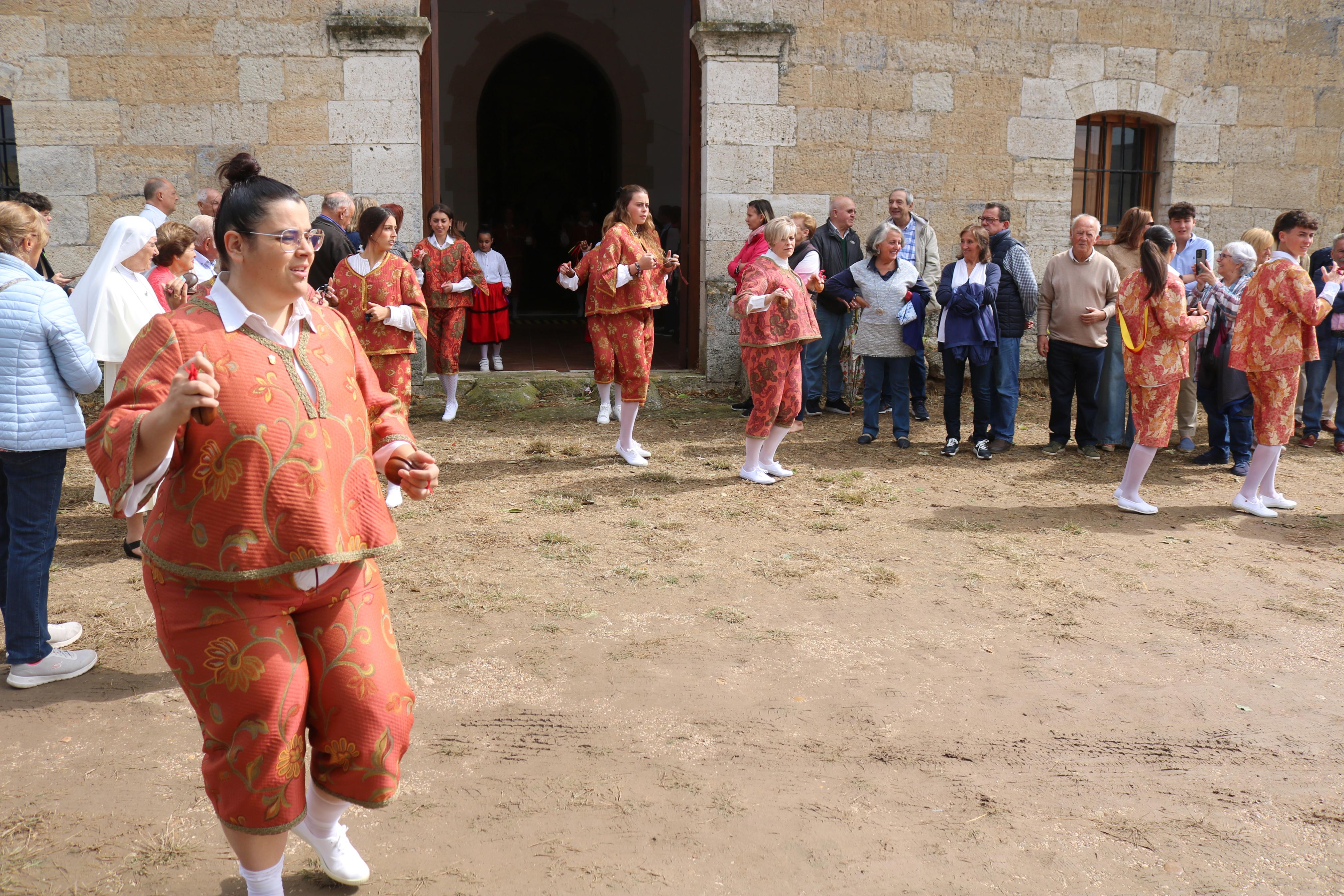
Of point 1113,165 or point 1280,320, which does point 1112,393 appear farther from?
point 1113,165

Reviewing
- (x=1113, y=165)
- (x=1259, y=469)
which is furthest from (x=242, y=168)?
(x=1113, y=165)

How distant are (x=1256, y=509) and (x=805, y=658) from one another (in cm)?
369

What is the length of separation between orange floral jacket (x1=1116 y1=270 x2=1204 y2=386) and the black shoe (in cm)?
321

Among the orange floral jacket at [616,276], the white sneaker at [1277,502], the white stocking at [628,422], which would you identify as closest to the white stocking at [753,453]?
the white stocking at [628,422]

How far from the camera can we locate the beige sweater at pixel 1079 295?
7527 millimetres

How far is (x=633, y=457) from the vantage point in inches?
292

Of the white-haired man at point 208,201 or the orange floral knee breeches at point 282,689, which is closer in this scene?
the orange floral knee breeches at point 282,689

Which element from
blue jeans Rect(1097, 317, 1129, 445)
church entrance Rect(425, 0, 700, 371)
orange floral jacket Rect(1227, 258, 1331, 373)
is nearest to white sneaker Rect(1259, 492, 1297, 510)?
orange floral jacket Rect(1227, 258, 1331, 373)

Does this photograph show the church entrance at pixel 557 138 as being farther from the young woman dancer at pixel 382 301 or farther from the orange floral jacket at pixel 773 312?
the young woman dancer at pixel 382 301

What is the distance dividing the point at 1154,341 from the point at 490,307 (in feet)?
20.1

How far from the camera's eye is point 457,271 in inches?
356

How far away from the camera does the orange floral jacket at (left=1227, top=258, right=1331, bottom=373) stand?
6031mm

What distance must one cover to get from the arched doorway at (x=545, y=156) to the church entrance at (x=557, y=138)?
0.08ft

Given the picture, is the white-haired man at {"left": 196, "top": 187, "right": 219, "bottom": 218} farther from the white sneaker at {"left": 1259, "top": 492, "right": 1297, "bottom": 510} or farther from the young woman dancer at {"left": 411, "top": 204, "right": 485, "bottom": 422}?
the white sneaker at {"left": 1259, "top": 492, "right": 1297, "bottom": 510}
